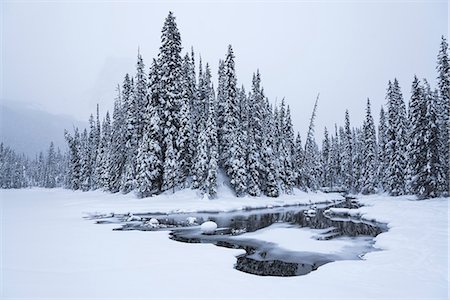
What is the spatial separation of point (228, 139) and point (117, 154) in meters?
20.9

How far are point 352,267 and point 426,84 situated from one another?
1556 inches

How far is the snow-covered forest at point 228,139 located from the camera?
143ft

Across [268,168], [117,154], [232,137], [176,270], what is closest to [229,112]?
[232,137]

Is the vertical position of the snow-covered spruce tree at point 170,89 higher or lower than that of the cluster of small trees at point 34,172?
higher

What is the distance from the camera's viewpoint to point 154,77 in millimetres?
46469

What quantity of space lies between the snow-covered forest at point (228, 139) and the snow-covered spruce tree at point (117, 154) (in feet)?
0.60

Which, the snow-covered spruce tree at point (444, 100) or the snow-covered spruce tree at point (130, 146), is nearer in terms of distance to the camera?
the snow-covered spruce tree at point (444, 100)

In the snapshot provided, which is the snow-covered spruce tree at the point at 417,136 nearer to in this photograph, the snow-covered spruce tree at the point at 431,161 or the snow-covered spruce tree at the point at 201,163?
the snow-covered spruce tree at the point at 431,161

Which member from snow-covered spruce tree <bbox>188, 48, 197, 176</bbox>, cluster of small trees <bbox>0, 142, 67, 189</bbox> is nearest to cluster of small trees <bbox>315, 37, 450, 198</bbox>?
snow-covered spruce tree <bbox>188, 48, 197, 176</bbox>

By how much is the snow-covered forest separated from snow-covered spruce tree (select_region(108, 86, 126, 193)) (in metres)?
0.18

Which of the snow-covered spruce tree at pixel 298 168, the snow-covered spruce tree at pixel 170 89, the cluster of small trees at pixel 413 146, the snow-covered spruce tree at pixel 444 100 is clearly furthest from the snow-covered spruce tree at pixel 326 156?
the snow-covered spruce tree at pixel 170 89

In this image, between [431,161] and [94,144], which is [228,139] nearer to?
[431,161]

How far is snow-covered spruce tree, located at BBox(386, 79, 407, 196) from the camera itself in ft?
174

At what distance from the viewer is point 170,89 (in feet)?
151
